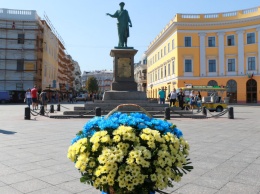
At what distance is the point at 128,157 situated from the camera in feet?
7.55

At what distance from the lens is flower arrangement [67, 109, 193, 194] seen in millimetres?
2258

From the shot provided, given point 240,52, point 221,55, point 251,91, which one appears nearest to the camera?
point 251,91

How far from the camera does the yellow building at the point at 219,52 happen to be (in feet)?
130

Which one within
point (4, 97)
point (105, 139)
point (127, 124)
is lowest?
point (105, 139)

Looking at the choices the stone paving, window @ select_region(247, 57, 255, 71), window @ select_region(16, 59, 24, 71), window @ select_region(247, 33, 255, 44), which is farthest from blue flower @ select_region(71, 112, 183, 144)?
window @ select_region(16, 59, 24, 71)

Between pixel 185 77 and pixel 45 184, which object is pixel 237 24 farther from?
pixel 45 184

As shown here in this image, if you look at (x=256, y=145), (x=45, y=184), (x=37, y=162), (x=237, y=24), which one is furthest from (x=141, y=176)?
(x=237, y=24)

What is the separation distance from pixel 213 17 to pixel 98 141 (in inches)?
1697

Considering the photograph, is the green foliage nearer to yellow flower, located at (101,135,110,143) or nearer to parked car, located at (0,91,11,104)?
parked car, located at (0,91,11,104)

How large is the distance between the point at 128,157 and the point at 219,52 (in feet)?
138

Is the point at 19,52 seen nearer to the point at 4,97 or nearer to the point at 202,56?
the point at 4,97

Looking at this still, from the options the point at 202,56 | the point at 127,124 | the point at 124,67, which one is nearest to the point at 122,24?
the point at 124,67

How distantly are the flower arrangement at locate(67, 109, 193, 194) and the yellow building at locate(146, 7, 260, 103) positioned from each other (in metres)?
39.4

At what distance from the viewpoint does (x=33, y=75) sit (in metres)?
41.7
